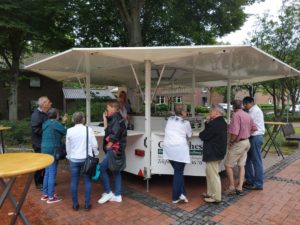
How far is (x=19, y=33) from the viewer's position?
495 inches

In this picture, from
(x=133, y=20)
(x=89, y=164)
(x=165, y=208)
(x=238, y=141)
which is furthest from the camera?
(x=133, y=20)

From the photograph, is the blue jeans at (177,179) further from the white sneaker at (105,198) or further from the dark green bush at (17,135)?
the dark green bush at (17,135)

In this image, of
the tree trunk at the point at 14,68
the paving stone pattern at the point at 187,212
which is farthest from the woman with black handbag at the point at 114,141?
the tree trunk at the point at 14,68

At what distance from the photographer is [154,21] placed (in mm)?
13148

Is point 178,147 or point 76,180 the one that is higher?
point 178,147

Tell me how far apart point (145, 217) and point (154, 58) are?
2.72m

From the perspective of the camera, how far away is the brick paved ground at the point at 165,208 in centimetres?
404

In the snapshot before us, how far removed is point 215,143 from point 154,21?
393 inches

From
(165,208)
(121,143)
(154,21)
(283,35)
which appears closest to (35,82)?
(154,21)

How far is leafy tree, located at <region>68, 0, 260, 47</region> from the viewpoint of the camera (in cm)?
1098

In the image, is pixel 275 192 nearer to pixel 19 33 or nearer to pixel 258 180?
pixel 258 180

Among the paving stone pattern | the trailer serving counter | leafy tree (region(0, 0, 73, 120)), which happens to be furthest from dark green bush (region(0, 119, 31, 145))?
the paving stone pattern

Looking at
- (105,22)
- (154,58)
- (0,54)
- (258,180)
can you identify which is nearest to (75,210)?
(154,58)

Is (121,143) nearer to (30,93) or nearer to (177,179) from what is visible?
(177,179)
